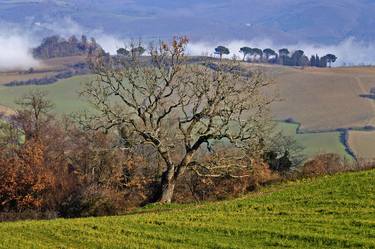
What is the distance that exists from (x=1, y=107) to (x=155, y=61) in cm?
10836

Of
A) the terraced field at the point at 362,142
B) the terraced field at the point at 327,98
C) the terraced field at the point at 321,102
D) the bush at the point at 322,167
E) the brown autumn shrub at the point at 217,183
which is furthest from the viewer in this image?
the terraced field at the point at 327,98

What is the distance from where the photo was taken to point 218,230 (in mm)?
19328

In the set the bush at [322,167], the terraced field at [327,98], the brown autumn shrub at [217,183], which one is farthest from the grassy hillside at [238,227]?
the terraced field at [327,98]

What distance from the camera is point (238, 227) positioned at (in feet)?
64.0

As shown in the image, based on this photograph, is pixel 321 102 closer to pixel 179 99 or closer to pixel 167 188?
pixel 179 99

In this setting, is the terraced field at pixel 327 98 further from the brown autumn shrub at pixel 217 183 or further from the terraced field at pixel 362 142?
the brown autumn shrub at pixel 217 183

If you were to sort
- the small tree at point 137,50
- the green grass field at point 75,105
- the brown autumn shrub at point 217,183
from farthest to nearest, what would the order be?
the green grass field at point 75,105
the brown autumn shrub at point 217,183
the small tree at point 137,50

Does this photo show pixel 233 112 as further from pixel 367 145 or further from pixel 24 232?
pixel 367 145

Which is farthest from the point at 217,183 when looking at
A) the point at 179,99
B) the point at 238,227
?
the point at 238,227

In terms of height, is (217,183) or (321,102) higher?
(217,183)

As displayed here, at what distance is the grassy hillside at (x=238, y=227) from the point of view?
17.8 metres

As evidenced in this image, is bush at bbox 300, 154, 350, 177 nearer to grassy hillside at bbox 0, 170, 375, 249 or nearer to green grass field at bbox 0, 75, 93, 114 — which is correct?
grassy hillside at bbox 0, 170, 375, 249

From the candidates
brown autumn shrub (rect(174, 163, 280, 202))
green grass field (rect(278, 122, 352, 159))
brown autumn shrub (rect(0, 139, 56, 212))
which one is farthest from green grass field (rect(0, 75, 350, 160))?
brown autumn shrub (rect(174, 163, 280, 202))

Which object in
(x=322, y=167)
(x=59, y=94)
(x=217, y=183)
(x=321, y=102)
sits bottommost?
(x=59, y=94)
